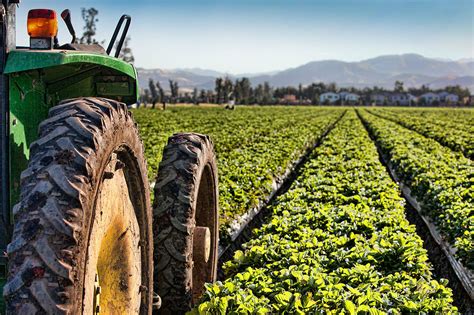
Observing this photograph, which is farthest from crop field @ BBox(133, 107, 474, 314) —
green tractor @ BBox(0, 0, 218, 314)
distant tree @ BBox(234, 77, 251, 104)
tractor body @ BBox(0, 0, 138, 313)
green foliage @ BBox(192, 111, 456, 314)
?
distant tree @ BBox(234, 77, 251, 104)

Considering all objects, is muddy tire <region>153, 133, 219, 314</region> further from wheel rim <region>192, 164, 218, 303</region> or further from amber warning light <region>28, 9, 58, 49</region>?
amber warning light <region>28, 9, 58, 49</region>

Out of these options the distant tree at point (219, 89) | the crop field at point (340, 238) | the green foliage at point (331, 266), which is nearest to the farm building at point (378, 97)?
the distant tree at point (219, 89)

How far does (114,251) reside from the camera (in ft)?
8.94

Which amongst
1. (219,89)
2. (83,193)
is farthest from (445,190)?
(219,89)

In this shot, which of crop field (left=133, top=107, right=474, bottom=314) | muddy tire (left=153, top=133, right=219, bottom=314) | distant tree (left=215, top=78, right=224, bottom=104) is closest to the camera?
muddy tire (left=153, top=133, right=219, bottom=314)

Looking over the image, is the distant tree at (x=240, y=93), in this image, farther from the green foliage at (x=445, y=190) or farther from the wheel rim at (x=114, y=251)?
the wheel rim at (x=114, y=251)

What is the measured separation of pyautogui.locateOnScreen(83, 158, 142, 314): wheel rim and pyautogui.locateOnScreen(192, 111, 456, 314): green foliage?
2.71ft

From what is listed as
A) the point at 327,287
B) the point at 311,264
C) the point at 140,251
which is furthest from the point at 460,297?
the point at 140,251

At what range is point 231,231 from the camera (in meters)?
7.72

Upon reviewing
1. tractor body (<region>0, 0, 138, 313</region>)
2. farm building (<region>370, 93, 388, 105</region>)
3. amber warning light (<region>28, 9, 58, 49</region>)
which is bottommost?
tractor body (<region>0, 0, 138, 313</region>)

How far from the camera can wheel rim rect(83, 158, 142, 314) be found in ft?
7.60

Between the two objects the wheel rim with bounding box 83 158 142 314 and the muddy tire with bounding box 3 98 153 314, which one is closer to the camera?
the muddy tire with bounding box 3 98 153 314

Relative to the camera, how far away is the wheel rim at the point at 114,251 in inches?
91.2

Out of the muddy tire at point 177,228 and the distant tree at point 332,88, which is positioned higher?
the distant tree at point 332,88
